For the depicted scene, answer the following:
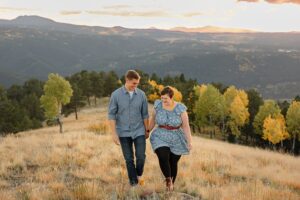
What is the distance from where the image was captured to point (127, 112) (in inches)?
360

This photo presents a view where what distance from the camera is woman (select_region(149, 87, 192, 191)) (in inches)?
347

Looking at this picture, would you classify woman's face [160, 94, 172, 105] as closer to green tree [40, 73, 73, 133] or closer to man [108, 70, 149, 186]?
man [108, 70, 149, 186]

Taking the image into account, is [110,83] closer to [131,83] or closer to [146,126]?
[146,126]

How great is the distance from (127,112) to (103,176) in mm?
2148

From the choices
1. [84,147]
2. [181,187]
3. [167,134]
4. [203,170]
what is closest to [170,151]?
[167,134]

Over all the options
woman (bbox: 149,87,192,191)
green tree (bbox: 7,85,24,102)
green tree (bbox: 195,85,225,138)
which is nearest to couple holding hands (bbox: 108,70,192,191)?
woman (bbox: 149,87,192,191)

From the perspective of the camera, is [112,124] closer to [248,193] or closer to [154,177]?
[154,177]

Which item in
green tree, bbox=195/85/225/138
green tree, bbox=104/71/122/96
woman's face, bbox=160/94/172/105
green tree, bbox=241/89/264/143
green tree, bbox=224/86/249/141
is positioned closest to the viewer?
woman's face, bbox=160/94/172/105

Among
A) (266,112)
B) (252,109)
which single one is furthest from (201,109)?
(252,109)

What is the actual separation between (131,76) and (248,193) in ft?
11.0

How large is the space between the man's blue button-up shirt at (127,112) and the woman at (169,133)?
0.42 meters

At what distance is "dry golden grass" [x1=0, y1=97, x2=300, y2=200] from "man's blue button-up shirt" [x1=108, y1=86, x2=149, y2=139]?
3.83ft

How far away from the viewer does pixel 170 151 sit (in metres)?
8.98

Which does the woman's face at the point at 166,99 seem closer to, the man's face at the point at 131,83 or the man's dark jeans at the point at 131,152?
the man's face at the point at 131,83
